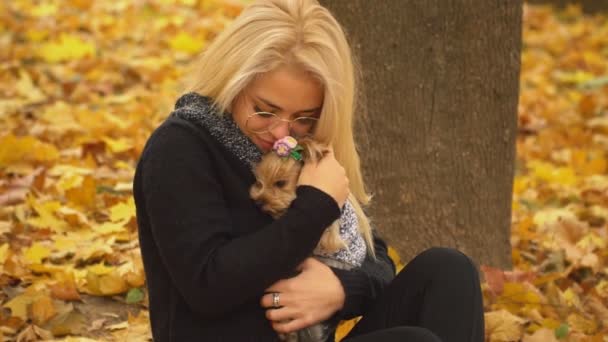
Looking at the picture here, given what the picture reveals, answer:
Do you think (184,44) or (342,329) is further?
(184,44)

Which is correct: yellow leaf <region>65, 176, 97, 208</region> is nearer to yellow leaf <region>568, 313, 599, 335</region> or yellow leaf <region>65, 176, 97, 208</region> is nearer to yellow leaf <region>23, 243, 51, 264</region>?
yellow leaf <region>23, 243, 51, 264</region>

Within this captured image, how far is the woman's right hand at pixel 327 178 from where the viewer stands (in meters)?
2.02

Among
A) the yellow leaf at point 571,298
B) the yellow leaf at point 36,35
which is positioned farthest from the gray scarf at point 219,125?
the yellow leaf at point 36,35

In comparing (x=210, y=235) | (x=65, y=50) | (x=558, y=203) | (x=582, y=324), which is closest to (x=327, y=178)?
(x=210, y=235)

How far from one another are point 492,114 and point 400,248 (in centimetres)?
54

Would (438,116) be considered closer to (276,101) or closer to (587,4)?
(276,101)

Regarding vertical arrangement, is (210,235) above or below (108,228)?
above

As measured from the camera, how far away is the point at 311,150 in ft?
6.84

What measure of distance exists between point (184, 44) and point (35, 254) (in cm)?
303

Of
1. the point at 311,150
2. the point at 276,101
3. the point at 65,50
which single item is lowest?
the point at 65,50

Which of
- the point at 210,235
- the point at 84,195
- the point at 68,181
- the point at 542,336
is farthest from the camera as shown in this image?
the point at 68,181

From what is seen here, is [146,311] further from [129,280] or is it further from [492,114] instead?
[492,114]

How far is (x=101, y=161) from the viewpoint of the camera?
12.6 ft

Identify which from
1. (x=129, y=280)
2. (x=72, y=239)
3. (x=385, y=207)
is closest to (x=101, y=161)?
(x=72, y=239)
